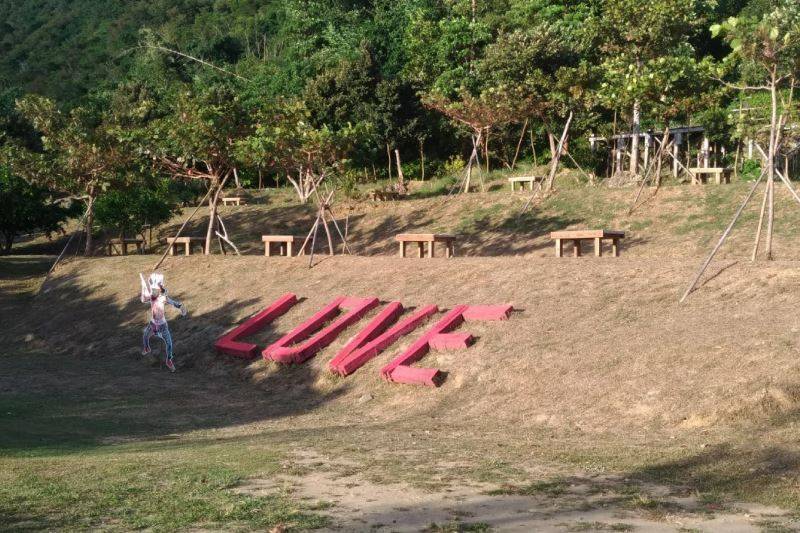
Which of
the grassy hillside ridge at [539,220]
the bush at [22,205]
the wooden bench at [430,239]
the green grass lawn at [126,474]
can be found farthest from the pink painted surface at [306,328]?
the bush at [22,205]

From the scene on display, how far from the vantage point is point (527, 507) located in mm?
8438

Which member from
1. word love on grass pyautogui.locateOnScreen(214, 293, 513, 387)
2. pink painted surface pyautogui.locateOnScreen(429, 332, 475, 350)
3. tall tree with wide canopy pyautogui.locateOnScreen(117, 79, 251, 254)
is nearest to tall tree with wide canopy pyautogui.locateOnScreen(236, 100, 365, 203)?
tall tree with wide canopy pyautogui.locateOnScreen(117, 79, 251, 254)

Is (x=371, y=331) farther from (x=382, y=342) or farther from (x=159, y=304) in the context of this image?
(x=159, y=304)

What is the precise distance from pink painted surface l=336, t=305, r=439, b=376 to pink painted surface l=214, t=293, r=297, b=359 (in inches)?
125

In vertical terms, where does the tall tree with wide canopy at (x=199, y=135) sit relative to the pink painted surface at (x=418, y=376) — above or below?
above

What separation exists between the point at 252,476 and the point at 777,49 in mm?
11701

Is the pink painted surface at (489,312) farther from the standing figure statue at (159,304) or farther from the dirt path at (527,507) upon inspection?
the dirt path at (527,507)

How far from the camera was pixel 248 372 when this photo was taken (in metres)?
19.5

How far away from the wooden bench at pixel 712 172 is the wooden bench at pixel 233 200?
19.2m

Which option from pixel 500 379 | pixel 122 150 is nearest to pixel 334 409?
pixel 500 379

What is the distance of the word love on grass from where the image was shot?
1644cm

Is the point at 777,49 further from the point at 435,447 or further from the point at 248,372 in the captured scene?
the point at 248,372

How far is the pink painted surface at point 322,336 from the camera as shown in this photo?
1883 cm

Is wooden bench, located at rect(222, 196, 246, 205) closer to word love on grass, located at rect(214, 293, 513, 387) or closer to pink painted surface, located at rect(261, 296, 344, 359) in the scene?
word love on grass, located at rect(214, 293, 513, 387)
